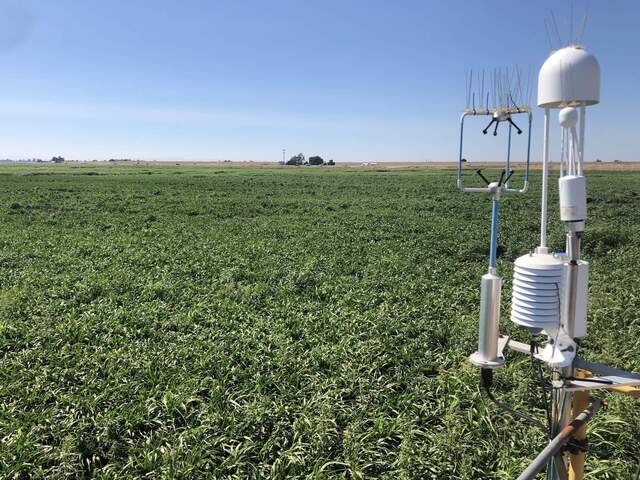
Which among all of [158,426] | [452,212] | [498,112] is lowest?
[158,426]

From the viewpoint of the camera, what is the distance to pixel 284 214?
69.2 ft

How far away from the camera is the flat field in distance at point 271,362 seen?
4141mm

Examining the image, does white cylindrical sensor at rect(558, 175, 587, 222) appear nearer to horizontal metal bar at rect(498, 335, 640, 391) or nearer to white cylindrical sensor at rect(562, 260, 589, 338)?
white cylindrical sensor at rect(562, 260, 589, 338)

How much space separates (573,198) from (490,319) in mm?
658

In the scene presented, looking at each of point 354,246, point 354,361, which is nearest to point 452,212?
point 354,246

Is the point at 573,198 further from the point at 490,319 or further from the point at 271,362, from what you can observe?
the point at 271,362

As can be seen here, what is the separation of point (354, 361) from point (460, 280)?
4.77 metres

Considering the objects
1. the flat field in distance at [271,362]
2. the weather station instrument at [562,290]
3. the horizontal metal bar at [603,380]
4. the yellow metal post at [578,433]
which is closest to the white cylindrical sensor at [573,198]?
the weather station instrument at [562,290]

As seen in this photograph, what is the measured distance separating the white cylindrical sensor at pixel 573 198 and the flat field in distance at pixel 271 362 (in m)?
2.67

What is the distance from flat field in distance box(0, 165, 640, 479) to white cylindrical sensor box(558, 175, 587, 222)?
2668mm

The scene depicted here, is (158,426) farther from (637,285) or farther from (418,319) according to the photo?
(637,285)

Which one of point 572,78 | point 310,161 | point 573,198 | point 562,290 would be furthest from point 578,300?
point 310,161

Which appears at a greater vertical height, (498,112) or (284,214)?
(498,112)

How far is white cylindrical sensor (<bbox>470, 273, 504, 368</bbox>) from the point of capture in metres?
2.24
